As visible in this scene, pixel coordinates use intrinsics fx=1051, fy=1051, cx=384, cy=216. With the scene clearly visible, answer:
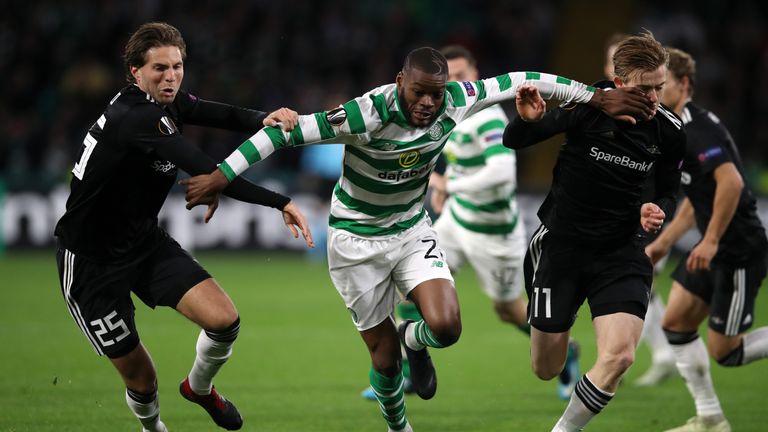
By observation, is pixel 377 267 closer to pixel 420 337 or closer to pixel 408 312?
pixel 420 337

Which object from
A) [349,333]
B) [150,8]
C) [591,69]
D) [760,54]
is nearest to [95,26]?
[150,8]

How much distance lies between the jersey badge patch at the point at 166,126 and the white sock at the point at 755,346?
3.96 m

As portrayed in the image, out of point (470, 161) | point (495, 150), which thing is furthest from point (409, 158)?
point (470, 161)

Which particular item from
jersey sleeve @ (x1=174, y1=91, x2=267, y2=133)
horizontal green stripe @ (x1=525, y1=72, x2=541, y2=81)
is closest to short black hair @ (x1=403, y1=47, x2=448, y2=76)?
horizontal green stripe @ (x1=525, y1=72, x2=541, y2=81)

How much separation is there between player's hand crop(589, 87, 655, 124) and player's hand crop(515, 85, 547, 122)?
331 mm

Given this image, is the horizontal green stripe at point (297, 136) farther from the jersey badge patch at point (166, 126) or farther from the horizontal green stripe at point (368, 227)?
the horizontal green stripe at point (368, 227)

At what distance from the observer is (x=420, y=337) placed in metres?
6.19

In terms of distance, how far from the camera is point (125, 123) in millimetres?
5527

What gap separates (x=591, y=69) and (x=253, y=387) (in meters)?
14.9

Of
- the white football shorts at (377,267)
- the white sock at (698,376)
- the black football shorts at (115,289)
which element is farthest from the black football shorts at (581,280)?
the black football shorts at (115,289)

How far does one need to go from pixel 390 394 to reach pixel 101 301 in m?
1.70

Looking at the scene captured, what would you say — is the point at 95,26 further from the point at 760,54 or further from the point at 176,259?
the point at 176,259

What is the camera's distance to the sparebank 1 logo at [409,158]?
5.80 meters

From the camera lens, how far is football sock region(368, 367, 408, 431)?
6000 millimetres
